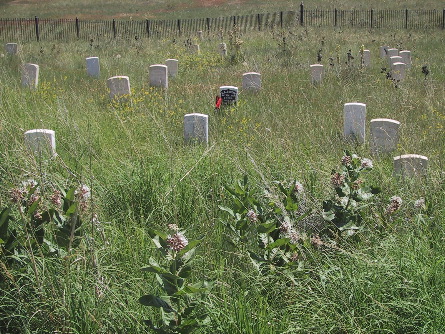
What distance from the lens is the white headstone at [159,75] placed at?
41.0ft

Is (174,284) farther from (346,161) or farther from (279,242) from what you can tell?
(346,161)

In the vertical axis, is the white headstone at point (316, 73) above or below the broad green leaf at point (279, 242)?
above

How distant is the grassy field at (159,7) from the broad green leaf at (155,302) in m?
36.1

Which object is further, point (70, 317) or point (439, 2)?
point (439, 2)

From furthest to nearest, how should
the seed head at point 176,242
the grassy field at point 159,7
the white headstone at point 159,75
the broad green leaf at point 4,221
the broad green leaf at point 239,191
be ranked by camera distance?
the grassy field at point 159,7 → the white headstone at point 159,75 → the broad green leaf at point 239,191 → the broad green leaf at point 4,221 → the seed head at point 176,242

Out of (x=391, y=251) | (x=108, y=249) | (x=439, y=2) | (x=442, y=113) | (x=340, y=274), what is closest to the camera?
(x=340, y=274)

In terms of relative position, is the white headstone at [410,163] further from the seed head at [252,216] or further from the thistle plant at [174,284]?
the thistle plant at [174,284]

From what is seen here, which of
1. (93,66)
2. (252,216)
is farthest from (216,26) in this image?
(252,216)

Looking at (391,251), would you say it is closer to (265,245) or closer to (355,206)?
(355,206)

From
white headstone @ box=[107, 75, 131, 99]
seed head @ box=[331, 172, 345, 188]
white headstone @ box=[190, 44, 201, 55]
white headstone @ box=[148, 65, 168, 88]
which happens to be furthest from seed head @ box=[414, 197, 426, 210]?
white headstone @ box=[190, 44, 201, 55]

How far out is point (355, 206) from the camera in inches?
167

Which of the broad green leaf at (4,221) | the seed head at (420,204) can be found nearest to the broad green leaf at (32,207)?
the broad green leaf at (4,221)

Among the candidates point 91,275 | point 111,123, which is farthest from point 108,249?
point 111,123

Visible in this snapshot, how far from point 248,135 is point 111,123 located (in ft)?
6.59
